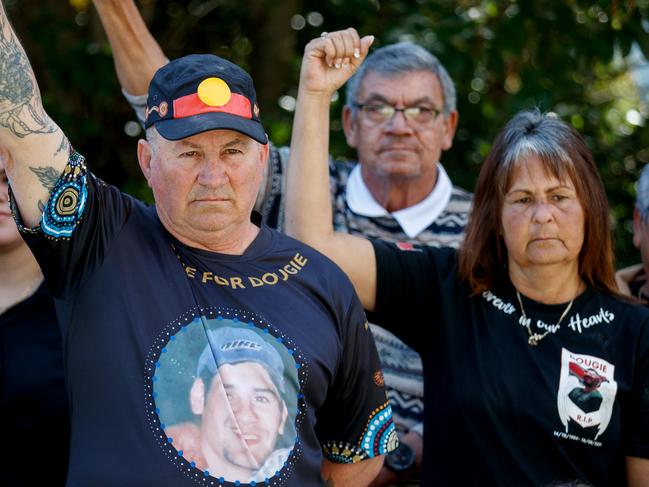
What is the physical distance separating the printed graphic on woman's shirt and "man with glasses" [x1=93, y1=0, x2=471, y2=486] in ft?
2.12

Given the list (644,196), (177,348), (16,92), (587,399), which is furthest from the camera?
(644,196)

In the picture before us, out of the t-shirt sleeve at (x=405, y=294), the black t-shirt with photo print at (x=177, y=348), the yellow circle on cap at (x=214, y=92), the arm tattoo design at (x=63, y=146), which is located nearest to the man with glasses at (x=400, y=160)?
Answer: the t-shirt sleeve at (x=405, y=294)

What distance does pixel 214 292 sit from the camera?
7.52ft

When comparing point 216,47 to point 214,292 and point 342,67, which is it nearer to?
point 342,67

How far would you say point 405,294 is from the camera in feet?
9.66

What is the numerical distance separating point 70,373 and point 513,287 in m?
1.43

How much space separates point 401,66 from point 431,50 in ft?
2.64

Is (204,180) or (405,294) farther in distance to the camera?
(405,294)

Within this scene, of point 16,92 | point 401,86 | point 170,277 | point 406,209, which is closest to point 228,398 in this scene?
point 170,277

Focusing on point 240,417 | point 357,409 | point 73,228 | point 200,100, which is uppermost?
point 200,100

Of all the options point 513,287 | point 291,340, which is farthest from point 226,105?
point 513,287

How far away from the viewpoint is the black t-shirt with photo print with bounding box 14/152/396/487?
6.94ft

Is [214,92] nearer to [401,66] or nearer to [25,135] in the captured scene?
[25,135]

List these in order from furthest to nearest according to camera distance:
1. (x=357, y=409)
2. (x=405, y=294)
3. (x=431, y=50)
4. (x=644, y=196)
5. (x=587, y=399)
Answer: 1. (x=431, y=50)
2. (x=644, y=196)
3. (x=405, y=294)
4. (x=587, y=399)
5. (x=357, y=409)
